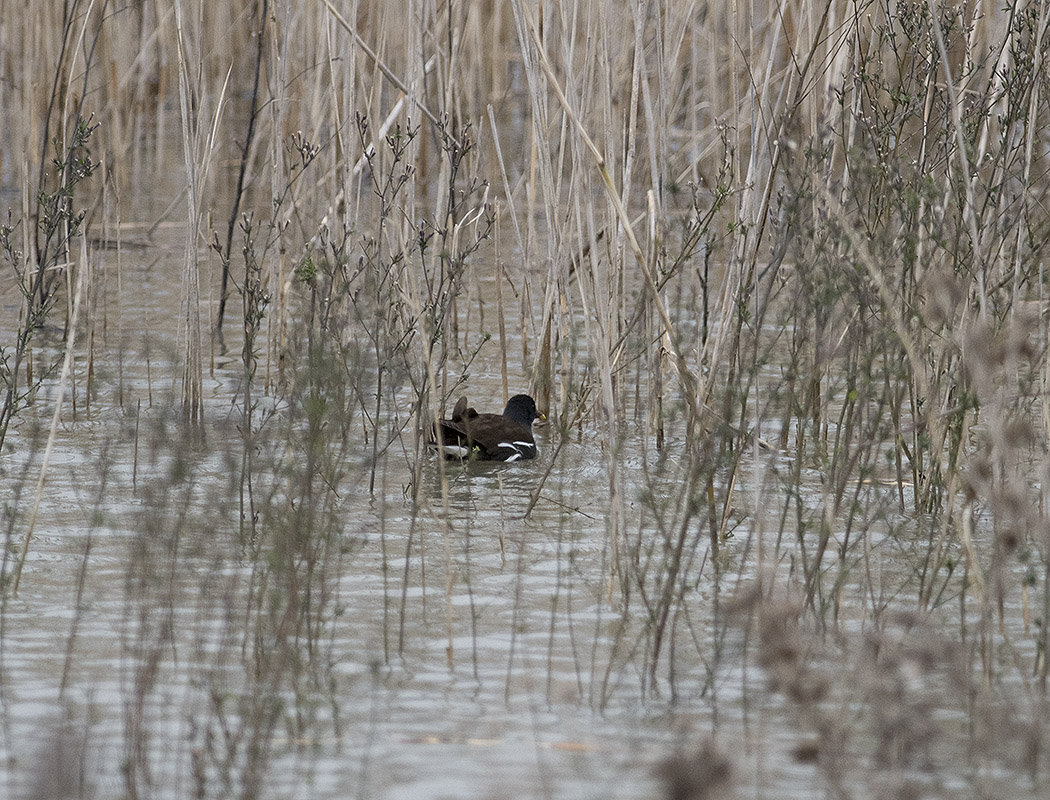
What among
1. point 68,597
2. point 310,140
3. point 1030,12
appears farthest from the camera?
point 310,140

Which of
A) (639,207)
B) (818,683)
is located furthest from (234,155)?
(818,683)

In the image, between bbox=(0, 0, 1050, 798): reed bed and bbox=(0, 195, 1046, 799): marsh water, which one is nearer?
bbox=(0, 195, 1046, 799): marsh water

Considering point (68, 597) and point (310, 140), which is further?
point (310, 140)

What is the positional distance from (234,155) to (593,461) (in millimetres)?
6823

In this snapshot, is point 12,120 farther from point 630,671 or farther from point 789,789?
point 789,789

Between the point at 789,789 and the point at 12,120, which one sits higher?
the point at 12,120

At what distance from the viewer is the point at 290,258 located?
693 cm

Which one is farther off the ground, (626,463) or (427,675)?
(626,463)

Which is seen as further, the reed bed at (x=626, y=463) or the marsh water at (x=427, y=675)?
the reed bed at (x=626, y=463)

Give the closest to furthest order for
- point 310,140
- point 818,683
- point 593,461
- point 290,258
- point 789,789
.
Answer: point 818,683
point 789,789
point 593,461
point 310,140
point 290,258

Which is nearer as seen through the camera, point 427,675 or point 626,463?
point 427,675

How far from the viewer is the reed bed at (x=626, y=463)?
3.03 m

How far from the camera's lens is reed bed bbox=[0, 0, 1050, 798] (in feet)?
9.95

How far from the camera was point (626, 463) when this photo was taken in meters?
5.61
